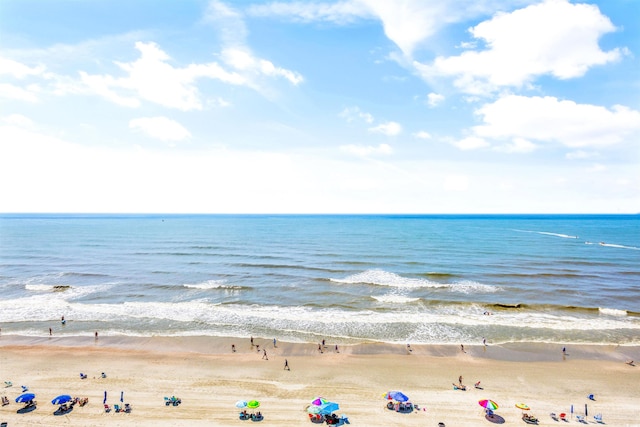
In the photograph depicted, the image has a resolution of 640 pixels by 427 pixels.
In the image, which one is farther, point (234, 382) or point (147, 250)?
point (147, 250)

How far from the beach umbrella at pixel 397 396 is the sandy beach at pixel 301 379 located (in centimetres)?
95

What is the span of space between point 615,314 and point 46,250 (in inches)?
4641

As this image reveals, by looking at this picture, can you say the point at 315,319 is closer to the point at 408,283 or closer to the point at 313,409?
the point at 313,409

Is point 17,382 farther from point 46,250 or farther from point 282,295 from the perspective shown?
point 46,250

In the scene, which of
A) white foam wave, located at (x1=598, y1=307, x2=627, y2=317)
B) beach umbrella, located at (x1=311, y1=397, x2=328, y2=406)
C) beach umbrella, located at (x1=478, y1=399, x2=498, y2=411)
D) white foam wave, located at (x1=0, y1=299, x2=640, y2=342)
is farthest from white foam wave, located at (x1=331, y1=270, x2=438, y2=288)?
beach umbrella, located at (x1=311, y1=397, x2=328, y2=406)

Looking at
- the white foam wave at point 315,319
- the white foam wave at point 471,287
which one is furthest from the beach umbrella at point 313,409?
the white foam wave at point 471,287

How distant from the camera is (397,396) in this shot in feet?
78.5

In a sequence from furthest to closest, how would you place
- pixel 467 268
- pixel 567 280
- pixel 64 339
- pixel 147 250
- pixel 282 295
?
pixel 147 250
pixel 467 268
pixel 567 280
pixel 282 295
pixel 64 339

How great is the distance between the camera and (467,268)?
6506 cm

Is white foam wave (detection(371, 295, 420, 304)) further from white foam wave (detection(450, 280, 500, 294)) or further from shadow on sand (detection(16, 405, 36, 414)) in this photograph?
shadow on sand (detection(16, 405, 36, 414))

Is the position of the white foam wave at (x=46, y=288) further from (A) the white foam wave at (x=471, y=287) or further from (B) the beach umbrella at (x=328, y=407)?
(A) the white foam wave at (x=471, y=287)

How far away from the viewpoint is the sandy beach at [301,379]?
76.4 feet

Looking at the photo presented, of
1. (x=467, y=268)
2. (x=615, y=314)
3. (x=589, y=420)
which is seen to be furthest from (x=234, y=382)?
(x=467, y=268)

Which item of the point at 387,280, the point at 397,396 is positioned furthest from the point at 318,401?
the point at 387,280
